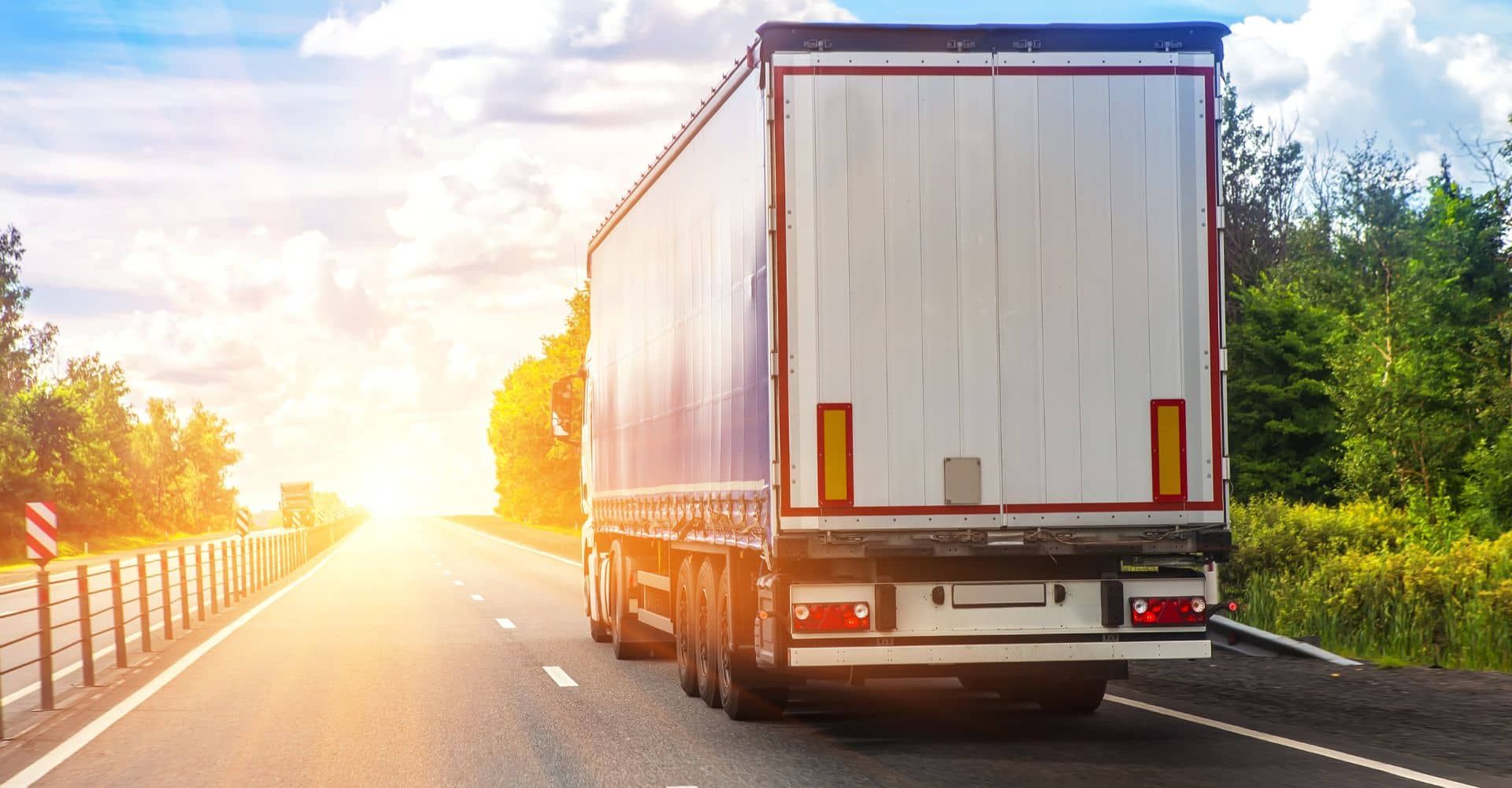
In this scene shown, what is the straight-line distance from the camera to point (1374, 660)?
14109mm

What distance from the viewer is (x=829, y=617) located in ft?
30.0

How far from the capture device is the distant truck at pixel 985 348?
9055 millimetres

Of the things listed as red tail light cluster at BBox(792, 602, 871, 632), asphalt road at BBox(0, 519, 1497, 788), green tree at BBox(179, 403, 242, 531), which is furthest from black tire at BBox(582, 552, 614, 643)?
green tree at BBox(179, 403, 242, 531)

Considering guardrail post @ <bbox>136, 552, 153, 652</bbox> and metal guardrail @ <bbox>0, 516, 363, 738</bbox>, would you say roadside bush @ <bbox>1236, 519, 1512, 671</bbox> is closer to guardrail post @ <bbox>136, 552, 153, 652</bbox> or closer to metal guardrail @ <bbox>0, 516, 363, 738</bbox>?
metal guardrail @ <bbox>0, 516, 363, 738</bbox>

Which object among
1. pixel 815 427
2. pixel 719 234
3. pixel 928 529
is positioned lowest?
pixel 928 529

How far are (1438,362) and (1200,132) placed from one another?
22.6 meters

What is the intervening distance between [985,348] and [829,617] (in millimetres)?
1718

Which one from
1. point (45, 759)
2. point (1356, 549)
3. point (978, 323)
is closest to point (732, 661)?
point (978, 323)

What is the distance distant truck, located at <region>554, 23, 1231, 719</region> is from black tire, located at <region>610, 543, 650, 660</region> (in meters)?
6.17

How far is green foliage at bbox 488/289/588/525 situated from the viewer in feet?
253

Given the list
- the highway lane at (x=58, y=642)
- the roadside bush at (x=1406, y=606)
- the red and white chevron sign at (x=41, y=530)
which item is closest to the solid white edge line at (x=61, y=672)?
the highway lane at (x=58, y=642)

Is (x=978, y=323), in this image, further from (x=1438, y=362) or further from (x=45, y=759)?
(x=1438, y=362)

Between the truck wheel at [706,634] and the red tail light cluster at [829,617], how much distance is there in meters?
2.00

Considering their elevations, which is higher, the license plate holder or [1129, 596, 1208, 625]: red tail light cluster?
the license plate holder
